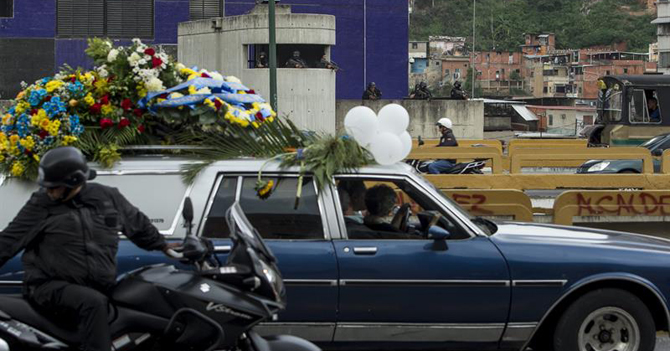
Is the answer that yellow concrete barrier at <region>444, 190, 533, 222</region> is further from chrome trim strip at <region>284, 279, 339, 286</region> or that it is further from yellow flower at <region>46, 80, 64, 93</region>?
yellow flower at <region>46, 80, 64, 93</region>

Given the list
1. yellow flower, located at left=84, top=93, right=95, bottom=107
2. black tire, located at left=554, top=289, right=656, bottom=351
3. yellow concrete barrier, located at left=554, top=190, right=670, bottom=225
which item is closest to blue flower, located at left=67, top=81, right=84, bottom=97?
yellow flower, located at left=84, top=93, right=95, bottom=107

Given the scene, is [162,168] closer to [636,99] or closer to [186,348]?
[186,348]

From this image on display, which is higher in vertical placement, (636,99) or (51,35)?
(51,35)

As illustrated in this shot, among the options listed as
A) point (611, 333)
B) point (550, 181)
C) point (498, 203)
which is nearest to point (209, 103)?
point (611, 333)

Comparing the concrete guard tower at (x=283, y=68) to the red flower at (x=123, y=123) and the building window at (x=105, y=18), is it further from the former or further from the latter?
the red flower at (x=123, y=123)

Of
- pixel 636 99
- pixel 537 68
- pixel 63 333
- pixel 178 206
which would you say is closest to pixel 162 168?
pixel 178 206

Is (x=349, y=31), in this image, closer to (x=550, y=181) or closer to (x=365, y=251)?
(x=550, y=181)

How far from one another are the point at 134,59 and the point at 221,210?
4.40 feet

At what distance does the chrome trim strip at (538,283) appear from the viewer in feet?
23.4

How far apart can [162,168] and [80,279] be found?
193cm

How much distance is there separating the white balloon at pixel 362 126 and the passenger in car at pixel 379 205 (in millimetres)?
330

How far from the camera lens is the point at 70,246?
539cm

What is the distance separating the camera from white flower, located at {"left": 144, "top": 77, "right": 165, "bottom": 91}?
762cm

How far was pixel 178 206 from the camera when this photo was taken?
7156 millimetres
